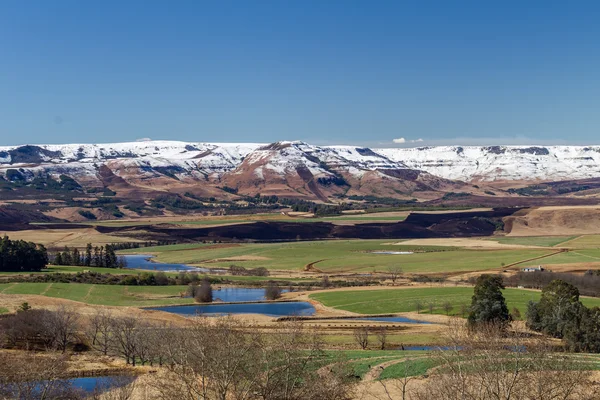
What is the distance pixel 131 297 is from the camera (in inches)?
3792

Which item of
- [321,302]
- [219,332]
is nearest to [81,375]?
[219,332]

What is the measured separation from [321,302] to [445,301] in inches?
633

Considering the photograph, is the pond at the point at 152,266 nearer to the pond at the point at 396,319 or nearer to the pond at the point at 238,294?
the pond at the point at 238,294

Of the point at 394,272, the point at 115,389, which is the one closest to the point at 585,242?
the point at 394,272

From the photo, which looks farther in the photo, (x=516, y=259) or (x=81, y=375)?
(x=516, y=259)

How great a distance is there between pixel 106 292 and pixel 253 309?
71.3 feet

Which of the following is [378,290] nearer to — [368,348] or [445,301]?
[445,301]

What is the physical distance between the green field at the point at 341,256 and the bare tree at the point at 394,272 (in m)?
1.32

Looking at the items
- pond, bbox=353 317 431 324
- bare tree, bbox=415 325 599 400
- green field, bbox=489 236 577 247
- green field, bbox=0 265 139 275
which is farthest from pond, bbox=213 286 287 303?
green field, bbox=489 236 577 247

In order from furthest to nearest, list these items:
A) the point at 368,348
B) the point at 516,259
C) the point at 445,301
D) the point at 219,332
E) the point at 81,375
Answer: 1. the point at 516,259
2. the point at 445,301
3. the point at 368,348
4. the point at 81,375
5. the point at 219,332

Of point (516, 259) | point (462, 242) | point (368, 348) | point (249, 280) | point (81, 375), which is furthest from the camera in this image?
point (462, 242)

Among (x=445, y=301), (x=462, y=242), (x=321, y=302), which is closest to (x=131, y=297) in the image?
(x=321, y=302)

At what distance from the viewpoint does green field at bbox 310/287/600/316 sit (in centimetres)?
8344

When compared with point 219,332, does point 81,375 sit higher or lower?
lower
